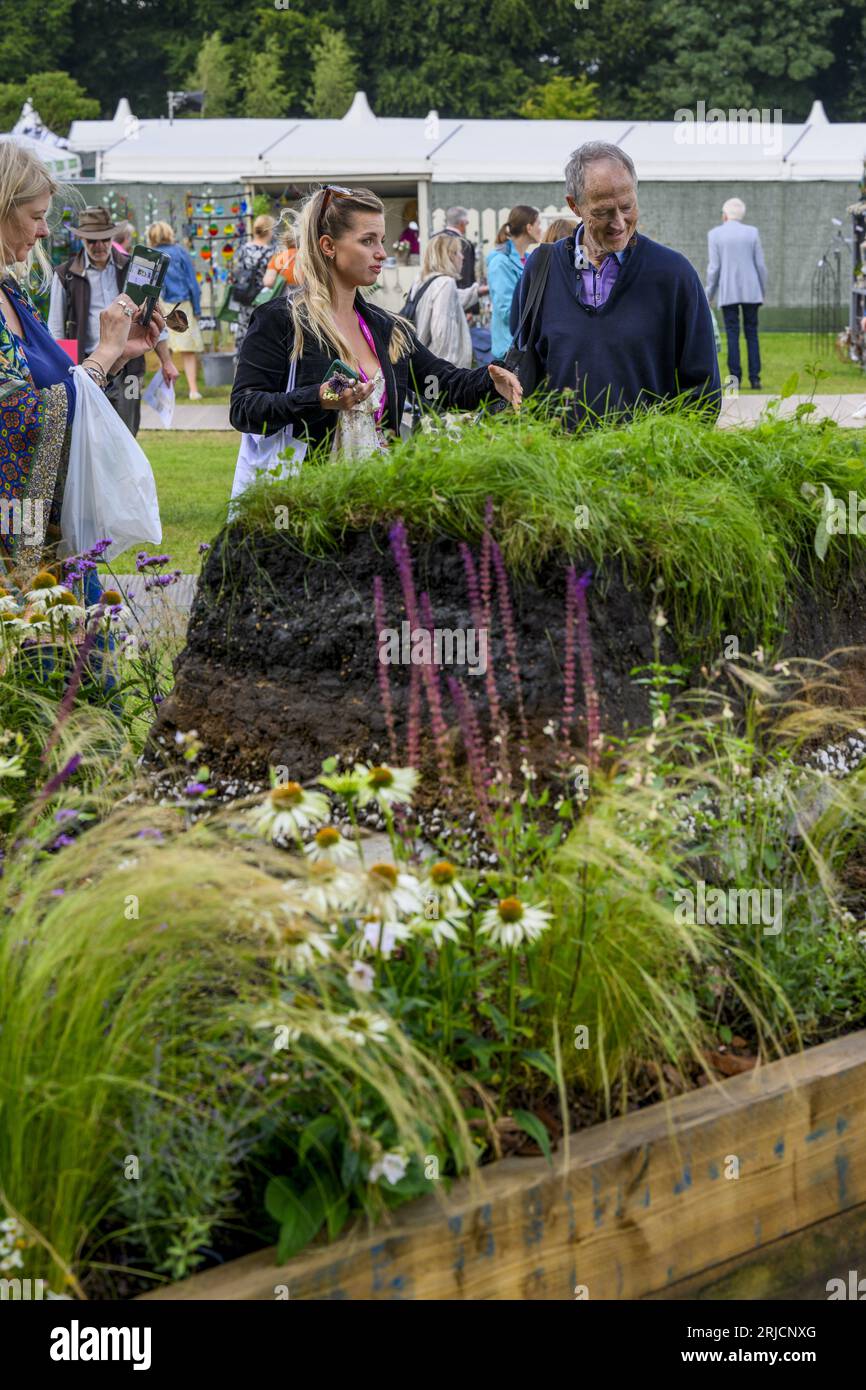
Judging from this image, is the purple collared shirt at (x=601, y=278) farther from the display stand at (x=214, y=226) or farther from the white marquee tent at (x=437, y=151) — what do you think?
the display stand at (x=214, y=226)

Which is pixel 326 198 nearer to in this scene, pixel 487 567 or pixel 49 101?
pixel 487 567

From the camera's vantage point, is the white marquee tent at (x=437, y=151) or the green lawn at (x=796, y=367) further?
the white marquee tent at (x=437, y=151)

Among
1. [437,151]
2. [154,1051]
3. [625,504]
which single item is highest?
[437,151]

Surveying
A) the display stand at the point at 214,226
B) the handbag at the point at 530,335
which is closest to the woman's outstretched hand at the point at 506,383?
the handbag at the point at 530,335

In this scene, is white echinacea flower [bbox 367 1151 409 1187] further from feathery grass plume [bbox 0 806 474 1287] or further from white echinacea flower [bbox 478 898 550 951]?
white echinacea flower [bbox 478 898 550 951]

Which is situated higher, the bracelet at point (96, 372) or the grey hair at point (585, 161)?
the grey hair at point (585, 161)

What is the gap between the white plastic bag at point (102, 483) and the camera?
468 centimetres

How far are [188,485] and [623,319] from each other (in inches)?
298

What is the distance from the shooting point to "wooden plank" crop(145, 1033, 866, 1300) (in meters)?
2.36

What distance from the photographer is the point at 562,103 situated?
1885 inches

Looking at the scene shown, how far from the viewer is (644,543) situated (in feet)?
12.8

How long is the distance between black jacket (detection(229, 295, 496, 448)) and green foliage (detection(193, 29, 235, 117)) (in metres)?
47.3

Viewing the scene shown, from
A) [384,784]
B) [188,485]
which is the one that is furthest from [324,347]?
[188,485]

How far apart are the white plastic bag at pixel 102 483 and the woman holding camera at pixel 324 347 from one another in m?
0.35
